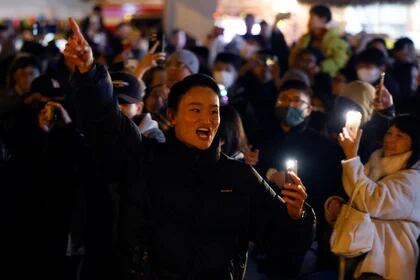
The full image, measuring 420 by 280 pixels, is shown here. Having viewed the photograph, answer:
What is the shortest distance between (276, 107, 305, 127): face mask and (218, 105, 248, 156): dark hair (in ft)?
1.79

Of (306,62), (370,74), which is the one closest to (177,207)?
(370,74)

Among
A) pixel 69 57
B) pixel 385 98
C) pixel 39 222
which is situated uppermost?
pixel 69 57

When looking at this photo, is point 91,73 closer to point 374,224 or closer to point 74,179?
point 374,224

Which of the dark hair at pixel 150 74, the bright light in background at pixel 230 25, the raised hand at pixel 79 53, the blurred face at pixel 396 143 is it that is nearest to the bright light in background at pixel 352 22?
the bright light in background at pixel 230 25

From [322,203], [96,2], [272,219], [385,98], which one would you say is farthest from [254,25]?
[96,2]

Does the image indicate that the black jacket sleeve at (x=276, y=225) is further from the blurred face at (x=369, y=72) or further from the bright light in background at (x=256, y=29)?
the bright light in background at (x=256, y=29)

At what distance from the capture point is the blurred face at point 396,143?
14.7 feet

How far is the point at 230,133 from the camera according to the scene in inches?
Result: 191

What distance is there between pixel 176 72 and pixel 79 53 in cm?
373

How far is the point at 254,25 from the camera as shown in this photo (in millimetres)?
11219

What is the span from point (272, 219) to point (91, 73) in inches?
40.5

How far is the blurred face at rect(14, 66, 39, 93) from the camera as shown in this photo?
24.5 feet

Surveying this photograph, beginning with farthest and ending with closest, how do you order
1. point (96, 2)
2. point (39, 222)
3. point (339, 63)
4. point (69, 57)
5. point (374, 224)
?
point (96, 2) → point (339, 63) → point (39, 222) → point (374, 224) → point (69, 57)

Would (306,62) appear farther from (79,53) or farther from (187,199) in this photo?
(79,53)
